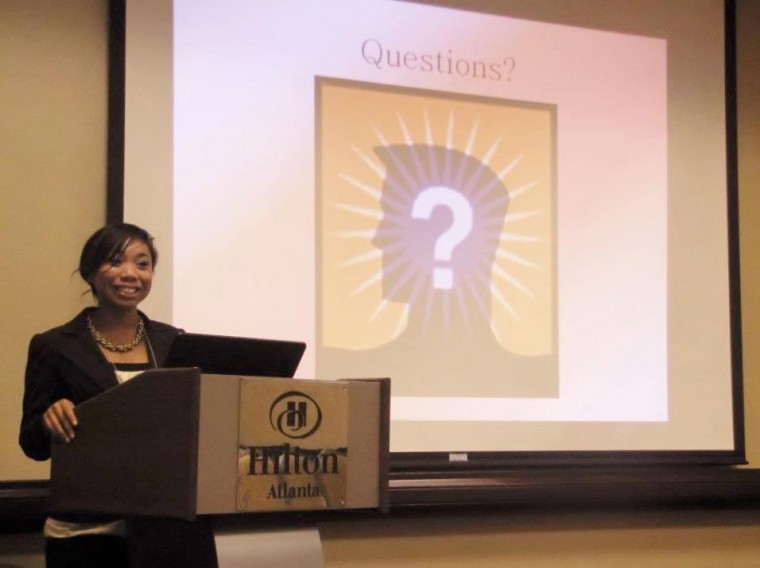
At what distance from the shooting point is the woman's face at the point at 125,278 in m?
2.03

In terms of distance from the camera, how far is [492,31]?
10.8ft

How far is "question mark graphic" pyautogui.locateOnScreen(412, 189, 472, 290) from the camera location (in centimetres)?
313

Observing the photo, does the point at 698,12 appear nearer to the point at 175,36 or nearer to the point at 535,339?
the point at 535,339

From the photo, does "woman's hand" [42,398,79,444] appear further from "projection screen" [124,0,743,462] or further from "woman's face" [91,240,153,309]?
"projection screen" [124,0,743,462]

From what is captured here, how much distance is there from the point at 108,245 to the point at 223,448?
66 centimetres

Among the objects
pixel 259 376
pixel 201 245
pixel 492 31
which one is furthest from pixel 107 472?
pixel 492 31

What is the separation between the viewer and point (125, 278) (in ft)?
6.65

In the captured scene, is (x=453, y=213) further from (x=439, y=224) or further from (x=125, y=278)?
(x=125, y=278)

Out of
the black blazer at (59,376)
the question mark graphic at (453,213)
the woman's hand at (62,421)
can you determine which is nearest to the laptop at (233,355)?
the woman's hand at (62,421)

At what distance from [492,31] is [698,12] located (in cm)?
82

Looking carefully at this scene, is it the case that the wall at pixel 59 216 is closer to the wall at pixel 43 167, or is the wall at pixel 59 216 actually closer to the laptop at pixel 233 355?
the wall at pixel 43 167

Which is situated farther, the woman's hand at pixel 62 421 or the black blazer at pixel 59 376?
the black blazer at pixel 59 376

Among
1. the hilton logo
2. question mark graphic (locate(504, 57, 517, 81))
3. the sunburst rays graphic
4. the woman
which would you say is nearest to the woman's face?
the woman

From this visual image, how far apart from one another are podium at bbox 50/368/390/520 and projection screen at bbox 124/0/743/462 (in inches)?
45.7
